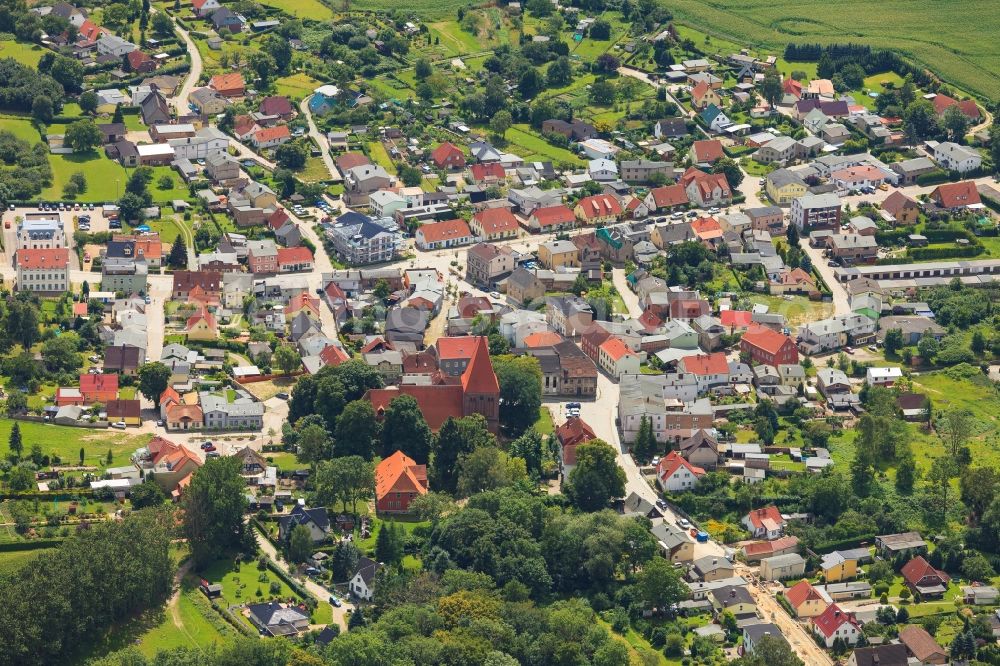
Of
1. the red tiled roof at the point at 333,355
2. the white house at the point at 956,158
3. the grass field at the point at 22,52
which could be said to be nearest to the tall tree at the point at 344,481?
the red tiled roof at the point at 333,355

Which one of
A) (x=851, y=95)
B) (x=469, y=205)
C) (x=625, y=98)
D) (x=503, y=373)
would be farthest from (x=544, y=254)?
(x=851, y=95)

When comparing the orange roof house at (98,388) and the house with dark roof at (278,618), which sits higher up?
the orange roof house at (98,388)

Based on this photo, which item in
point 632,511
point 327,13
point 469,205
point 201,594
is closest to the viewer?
point 201,594

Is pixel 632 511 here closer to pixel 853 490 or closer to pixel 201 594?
pixel 853 490

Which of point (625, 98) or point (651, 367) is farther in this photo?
point (625, 98)

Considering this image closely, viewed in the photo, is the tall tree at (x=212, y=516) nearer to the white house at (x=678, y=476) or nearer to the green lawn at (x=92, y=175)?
the white house at (x=678, y=476)

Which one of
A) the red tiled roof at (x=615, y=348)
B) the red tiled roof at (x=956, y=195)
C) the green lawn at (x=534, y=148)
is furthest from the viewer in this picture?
the green lawn at (x=534, y=148)

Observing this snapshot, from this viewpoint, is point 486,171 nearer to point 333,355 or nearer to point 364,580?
point 333,355
